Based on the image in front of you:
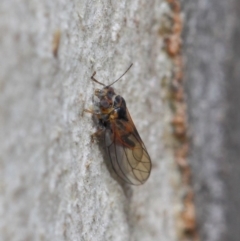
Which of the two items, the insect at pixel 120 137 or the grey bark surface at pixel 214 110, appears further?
the grey bark surface at pixel 214 110

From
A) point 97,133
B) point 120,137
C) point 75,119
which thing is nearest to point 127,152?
point 120,137

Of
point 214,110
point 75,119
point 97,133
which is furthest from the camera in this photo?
point 214,110

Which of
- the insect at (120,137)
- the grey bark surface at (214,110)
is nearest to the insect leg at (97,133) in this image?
the insect at (120,137)

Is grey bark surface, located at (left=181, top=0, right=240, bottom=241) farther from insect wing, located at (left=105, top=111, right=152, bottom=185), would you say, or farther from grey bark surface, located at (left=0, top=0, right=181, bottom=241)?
insect wing, located at (left=105, top=111, right=152, bottom=185)

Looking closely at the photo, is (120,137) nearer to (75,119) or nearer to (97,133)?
(97,133)

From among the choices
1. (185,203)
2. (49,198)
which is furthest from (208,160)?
(49,198)

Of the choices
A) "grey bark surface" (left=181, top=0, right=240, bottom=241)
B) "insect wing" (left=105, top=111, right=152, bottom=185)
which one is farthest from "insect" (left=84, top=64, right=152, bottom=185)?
"grey bark surface" (left=181, top=0, right=240, bottom=241)

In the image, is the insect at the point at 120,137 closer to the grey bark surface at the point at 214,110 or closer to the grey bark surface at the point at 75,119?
the grey bark surface at the point at 75,119
